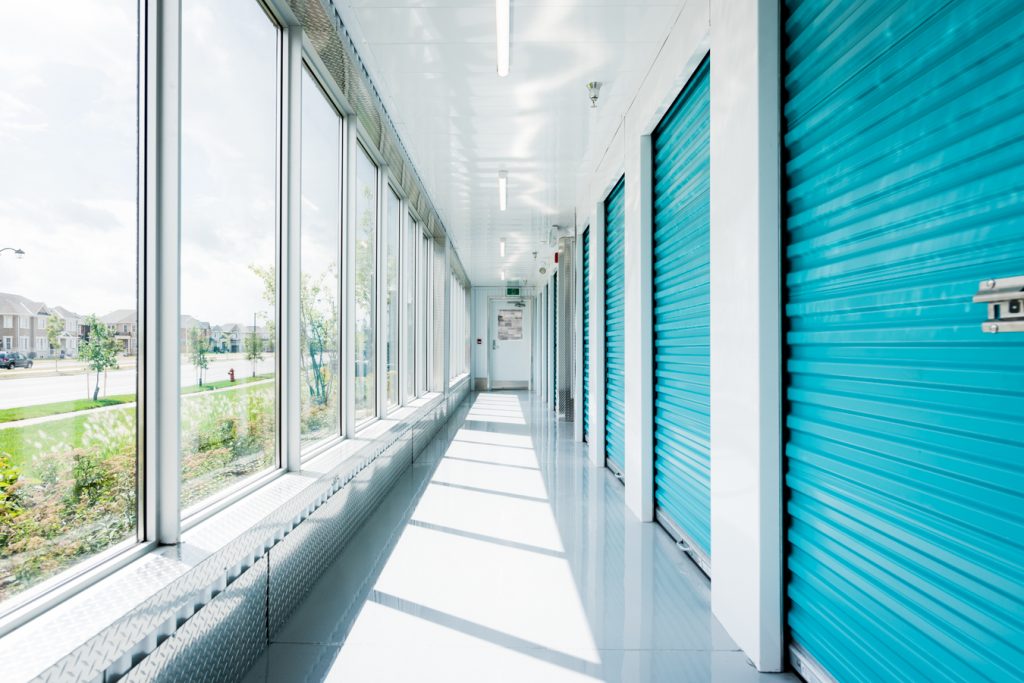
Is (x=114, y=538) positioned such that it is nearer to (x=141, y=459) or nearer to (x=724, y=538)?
(x=141, y=459)

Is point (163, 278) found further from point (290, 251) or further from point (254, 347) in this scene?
point (290, 251)

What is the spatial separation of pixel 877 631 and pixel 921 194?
132 centimetres

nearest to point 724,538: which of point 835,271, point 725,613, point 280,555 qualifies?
point 725,613

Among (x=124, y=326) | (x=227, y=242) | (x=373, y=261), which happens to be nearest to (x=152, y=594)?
(x=124, y=326)

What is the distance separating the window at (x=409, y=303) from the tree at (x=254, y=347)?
14.7 feet

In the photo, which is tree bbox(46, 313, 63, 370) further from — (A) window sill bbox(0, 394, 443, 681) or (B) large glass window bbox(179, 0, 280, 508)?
(A) window sill bbox(0, 394, 443, 681)

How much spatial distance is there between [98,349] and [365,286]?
147 inches

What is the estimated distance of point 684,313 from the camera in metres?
3.74

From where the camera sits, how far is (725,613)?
274 centimetres

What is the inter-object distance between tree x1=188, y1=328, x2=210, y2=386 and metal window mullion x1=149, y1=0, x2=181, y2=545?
0.98 ft

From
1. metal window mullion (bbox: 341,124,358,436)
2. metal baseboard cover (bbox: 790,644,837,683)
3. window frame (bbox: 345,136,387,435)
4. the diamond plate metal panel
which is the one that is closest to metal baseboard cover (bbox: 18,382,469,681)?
the diamond plate metal panel

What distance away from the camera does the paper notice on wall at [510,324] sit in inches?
765

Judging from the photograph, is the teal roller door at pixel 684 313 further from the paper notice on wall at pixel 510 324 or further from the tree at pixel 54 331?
the paper notice on wall at pixel 510 324

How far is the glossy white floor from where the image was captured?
7.84 ft
